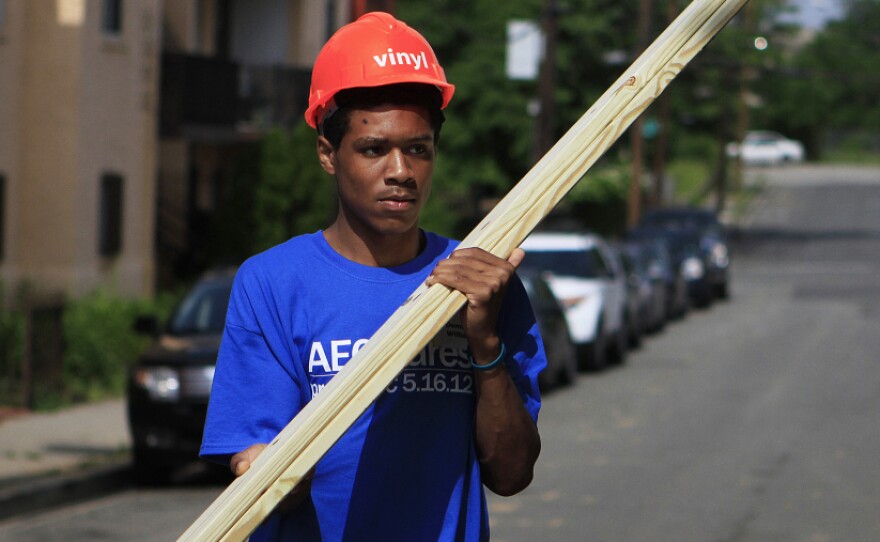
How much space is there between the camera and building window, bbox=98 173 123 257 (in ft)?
73.5

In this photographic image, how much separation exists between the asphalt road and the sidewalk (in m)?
0.19

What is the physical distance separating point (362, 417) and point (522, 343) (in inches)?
13.3

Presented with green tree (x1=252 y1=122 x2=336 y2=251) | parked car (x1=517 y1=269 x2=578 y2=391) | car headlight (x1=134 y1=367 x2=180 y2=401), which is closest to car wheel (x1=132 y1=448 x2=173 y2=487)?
car headlight (x1=134 y1=367 x2=180 y2=401)

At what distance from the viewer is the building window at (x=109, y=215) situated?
73.5 feet

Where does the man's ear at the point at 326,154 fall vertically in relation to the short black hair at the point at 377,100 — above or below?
below

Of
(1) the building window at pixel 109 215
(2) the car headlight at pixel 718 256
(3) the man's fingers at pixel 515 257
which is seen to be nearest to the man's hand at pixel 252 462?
(3) the man's fingers at pixel 515 257

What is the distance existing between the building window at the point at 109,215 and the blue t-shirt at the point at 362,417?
1997 cm

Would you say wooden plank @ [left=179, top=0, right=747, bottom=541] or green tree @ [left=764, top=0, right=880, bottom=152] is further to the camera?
green tree @ [left=764, top=0, right=880, bottom=152]

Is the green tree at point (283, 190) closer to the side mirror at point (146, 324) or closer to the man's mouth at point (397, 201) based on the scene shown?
the side mirror at point (146, 324)

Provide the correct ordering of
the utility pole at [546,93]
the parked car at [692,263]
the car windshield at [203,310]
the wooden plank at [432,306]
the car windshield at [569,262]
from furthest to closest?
1. the parked car at [692,263]
2. the utility pole at [546,93]
3. the car windshield at [569,262]
4. the car windshield at [203,310]
5. the wooden plank at [432,306]

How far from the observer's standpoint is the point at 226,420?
2820mm

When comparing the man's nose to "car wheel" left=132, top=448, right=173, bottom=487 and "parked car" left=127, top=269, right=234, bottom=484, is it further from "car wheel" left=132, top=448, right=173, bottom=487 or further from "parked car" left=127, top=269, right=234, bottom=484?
"car wheel" left=132, top=448, right=173, bottom=487

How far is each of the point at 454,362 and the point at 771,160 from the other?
92.6 meters

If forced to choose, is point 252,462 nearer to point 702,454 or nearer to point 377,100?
point 377,100
